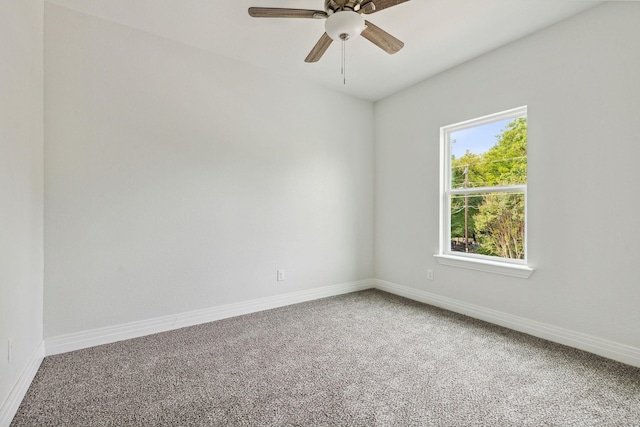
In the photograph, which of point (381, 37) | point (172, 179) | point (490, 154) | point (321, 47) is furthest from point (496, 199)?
point (172, 179)

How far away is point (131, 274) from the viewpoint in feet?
8.06

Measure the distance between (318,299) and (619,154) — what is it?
116 inches

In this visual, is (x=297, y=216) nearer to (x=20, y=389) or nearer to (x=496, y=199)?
(x=496, y=199)

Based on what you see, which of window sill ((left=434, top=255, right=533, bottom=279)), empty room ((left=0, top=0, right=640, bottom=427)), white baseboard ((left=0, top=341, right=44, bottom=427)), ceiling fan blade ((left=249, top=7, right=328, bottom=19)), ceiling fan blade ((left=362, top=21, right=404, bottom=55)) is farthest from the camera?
window sill ((left=434, top=255, right=533, bottom=279))

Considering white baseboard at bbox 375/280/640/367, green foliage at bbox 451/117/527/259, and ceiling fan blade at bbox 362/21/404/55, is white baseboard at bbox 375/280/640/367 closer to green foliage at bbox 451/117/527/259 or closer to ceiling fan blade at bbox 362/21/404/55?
green foliage at bbox 451/117/527/259

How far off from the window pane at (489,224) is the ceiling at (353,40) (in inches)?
55.5

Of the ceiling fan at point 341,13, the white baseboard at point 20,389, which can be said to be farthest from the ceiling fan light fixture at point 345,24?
the white baseboard at point 20,389

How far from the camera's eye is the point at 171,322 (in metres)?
2.62

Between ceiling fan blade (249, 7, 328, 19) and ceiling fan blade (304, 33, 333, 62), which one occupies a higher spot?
ceiling fan blade (249, 7, 328, 19)

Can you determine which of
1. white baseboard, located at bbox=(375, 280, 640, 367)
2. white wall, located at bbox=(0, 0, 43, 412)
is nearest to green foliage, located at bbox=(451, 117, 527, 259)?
white baseboard, located at bbox=(375, 280, 640, 367)

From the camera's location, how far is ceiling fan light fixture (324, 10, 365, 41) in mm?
1735

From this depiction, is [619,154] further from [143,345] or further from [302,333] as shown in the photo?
[143,345]

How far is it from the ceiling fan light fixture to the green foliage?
1.85 m

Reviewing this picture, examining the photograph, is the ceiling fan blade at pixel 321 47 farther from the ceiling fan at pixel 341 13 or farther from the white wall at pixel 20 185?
the white wall at pixel 20 185
